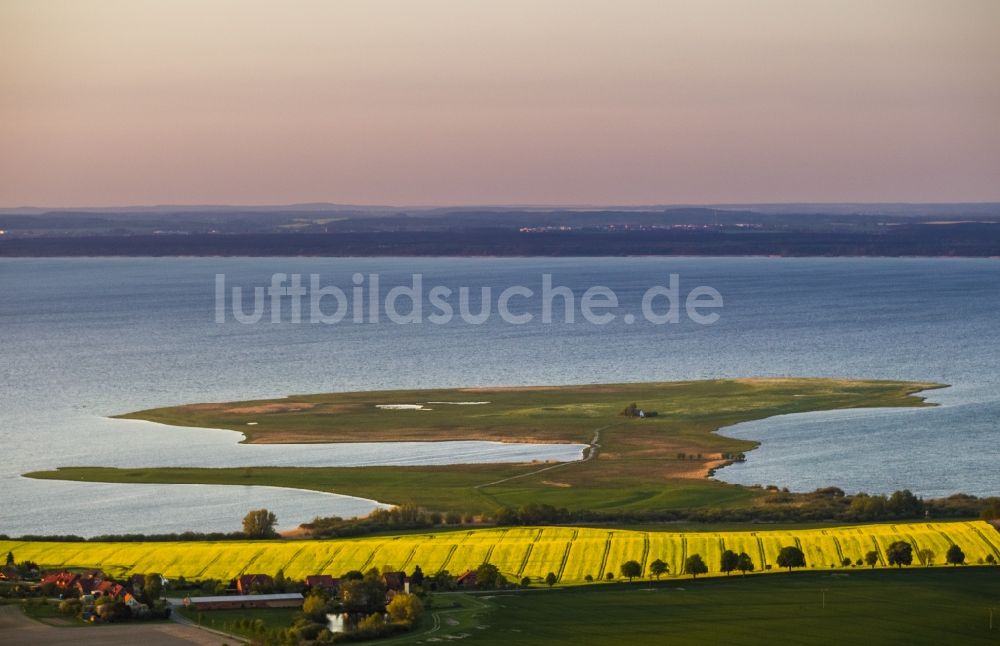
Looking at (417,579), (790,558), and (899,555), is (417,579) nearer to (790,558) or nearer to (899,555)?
(790,558)

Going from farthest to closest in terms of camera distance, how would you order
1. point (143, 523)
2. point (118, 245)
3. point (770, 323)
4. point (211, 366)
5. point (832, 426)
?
point (118, 245)
point (770, 323)
point (211, 366)
point (832, 426)
point (143, 523)

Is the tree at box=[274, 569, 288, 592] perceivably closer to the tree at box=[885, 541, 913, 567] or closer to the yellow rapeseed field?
the yellow rapeseed field

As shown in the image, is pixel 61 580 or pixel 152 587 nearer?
pixel 152 587

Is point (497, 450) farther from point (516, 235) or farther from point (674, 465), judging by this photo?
Answer: point (516, 235)

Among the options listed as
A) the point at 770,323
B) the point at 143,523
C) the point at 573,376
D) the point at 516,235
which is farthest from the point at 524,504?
the point at 516,235

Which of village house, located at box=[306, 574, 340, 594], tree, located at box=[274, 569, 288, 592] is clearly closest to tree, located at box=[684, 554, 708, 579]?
village house, located at box=[306, 574, 340, 594]

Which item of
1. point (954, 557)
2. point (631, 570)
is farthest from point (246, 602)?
point (954, 557)
